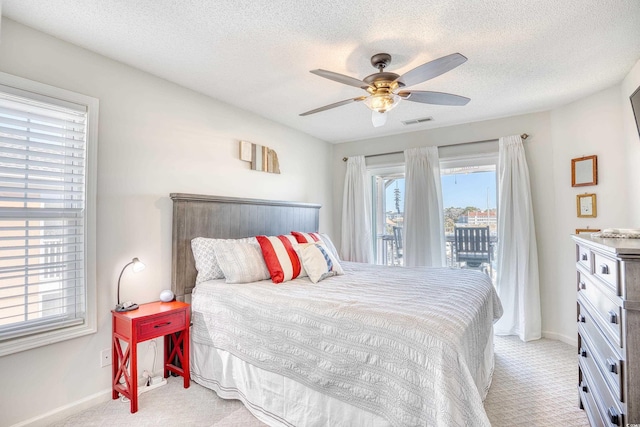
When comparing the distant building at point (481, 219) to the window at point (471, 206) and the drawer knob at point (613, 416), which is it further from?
the drawer knob at point (613, 416)

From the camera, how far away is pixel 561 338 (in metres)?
3.41

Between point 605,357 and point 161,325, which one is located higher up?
point 605,357

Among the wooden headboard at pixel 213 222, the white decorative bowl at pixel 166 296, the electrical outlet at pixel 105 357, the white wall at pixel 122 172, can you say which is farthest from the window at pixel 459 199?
the electrical outlet at pixel 105 357

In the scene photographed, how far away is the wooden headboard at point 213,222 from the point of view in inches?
105

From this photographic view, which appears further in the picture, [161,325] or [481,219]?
[481,219]

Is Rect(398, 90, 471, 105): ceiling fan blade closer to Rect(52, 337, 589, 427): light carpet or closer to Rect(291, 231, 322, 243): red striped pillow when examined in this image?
Rect(291, 231, 322, 243): red striped pillow

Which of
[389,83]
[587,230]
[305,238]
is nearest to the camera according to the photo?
[389,83]

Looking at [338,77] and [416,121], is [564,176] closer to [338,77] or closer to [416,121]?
[416,121]

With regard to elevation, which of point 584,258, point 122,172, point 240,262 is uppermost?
point 122,172

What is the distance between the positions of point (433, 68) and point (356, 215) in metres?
2.89

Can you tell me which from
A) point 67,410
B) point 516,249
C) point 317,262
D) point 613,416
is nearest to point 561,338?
point 516,249

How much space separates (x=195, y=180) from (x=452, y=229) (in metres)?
3.21

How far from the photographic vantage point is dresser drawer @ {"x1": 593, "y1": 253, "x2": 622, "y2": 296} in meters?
1.21

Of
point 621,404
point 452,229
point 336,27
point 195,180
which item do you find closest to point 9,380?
point 195,180
